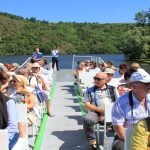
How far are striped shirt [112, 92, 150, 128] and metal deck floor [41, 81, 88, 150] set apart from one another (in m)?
2.56

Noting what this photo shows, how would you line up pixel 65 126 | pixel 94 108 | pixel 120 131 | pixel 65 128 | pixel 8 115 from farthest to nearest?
pixel 65 126 → pixel 65 128 → pixel 94 108 → pixel 120 131 → pixel 8 115

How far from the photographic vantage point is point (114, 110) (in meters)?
4.70

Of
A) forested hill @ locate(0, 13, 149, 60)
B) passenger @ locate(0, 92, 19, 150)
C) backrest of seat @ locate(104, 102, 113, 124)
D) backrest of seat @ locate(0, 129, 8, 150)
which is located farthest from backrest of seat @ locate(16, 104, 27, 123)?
forested hill @ locate(0, 13, 149, 60)

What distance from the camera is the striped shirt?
464 centimetres

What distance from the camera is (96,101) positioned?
7.06 meters

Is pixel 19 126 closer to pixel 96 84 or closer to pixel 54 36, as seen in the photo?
pixel 96 84

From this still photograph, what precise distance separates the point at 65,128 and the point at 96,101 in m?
1.71

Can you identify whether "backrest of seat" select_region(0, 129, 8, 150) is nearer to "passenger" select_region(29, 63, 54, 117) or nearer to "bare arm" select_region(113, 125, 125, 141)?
"bare arm" select_region(113, 125, 125, 141)

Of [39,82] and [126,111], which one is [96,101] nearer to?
[126,111]

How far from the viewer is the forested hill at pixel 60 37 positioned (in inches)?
4609

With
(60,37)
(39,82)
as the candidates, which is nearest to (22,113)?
(39,82)

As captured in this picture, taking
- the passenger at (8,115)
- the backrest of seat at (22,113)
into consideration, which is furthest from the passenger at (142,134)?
the backrest of seat at (22,113)

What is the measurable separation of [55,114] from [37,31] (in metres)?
124

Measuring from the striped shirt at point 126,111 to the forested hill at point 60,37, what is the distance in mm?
105029
